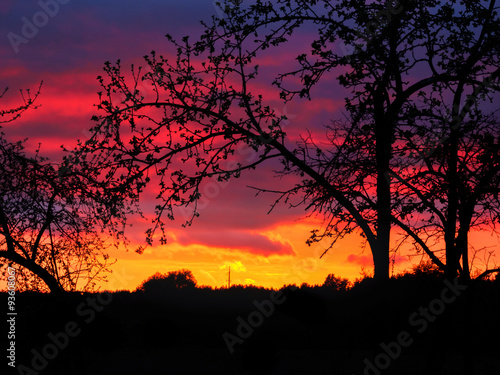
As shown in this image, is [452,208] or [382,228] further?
[382,228]

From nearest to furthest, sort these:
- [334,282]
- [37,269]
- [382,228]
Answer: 1. [37,269]
2. [382,228]
3. [334,282]

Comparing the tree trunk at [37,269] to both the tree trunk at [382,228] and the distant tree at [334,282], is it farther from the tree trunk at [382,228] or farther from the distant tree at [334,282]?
the distant tree at [334,282]

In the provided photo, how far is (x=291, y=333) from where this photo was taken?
746 inches

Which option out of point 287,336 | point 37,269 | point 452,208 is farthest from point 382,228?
point 37,269

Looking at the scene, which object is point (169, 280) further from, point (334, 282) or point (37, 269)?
point (37, 269)

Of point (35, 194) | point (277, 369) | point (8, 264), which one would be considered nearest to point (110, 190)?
point (35, 194)

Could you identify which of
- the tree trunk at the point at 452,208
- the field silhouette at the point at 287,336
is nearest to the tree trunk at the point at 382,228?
the field silhouette at the point at 287,336

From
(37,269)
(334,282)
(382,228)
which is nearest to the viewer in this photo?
(37,269)

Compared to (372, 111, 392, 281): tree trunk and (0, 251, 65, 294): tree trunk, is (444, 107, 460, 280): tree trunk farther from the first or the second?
(0, 251, 65, 294): tree trunk

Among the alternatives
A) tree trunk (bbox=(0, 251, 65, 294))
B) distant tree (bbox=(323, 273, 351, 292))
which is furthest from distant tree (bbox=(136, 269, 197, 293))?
tree trunk (bbox=(0, 251, 65, 294))

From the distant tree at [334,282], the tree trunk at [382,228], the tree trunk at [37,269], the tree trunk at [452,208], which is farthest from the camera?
the distant tree at [334,282]

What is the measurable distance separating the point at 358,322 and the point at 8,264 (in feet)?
35.7

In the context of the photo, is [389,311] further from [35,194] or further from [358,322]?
[35,194]

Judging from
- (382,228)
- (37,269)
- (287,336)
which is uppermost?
(382,228)
